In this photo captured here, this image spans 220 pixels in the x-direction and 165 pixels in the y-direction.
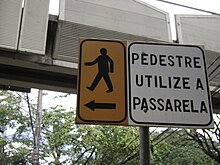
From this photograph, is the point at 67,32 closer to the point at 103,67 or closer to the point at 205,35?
the point at 205,35

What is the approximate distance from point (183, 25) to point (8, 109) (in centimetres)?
683

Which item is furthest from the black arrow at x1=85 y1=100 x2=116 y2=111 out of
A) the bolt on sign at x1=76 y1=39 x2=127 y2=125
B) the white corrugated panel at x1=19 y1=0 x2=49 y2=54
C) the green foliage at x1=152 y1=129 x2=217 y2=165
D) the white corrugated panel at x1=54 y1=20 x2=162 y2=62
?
the green foliage at x1=152 y1=129 x2=217 y2=165

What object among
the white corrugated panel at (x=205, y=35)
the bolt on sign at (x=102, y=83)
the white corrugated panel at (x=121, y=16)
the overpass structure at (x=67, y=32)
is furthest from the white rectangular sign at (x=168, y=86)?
the white corrugated panel at (x=205, y=35)

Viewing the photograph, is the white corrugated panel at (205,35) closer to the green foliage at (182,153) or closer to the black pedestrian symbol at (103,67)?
the black pedestrian symbol at (103,67)

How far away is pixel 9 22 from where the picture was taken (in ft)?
11.7

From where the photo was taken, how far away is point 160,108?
117 cm

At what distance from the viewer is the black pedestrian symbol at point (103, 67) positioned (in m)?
1.17

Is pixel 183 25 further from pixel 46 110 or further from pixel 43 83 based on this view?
pixel 46 110

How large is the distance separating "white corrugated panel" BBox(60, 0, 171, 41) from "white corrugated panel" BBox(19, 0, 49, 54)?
0.85 feet

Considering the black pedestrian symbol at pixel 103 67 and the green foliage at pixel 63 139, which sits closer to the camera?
the black pedestrian symbol at pixel 103 67

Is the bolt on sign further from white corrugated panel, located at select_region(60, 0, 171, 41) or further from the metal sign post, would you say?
white corrugated panel, located at select_region(60, 0, 171, 41)

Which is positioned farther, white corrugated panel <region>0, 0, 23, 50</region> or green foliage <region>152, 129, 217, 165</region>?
green foliage <region>152, 129, 217, 165</region>

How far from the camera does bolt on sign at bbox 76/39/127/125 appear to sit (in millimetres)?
1118

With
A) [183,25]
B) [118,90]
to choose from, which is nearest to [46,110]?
[183,25]
